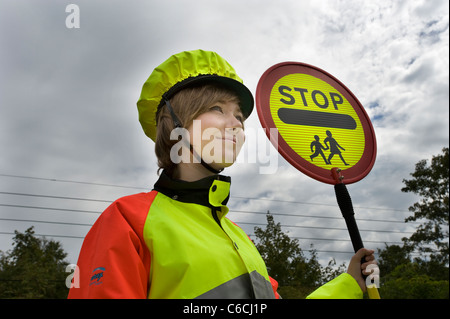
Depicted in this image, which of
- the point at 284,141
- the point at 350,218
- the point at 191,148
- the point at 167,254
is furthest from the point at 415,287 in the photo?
the point at 167,254

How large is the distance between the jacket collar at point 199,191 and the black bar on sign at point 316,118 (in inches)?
18.9

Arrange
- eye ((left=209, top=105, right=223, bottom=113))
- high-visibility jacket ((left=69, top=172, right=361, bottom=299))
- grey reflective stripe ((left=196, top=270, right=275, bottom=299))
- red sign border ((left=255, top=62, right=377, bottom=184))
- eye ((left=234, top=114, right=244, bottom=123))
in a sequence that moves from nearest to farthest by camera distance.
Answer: high-visibility jacket ((left=69, top=172, right=361, bottom=299)) → grey reflective stripe ((left=196, top=270, right=275, bottom=299)) → red sign border ((left=255, top=62, right=377, bottom=184)) → eye ((left=209, top=105, right=223, bottom=113)) → eye ((left=234, top=114, right=244, bottom=123))

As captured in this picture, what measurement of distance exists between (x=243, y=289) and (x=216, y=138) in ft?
2.39

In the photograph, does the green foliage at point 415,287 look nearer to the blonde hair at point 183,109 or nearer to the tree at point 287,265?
the tree at point 287,265

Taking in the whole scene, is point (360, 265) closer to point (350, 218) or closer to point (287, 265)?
point (350, 218)

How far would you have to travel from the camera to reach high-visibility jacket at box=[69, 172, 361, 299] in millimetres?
1227

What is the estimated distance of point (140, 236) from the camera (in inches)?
53.8

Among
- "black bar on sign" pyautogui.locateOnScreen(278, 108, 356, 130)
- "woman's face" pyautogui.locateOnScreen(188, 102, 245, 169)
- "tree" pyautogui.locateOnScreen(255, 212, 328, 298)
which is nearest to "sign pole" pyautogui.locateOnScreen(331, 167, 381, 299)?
"black bar on sign" pyautogui.locateOnScreen(278, 108, 356, 130)

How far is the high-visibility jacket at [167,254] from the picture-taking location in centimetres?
123

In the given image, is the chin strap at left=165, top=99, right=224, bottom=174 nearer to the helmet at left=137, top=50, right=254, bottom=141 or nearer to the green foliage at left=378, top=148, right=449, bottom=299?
the helmet at left=137, top=50, right=254, bottom=141

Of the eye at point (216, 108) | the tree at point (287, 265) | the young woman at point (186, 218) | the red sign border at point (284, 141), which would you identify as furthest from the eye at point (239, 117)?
the tree at point (287, 265)

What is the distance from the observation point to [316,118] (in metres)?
1.95
